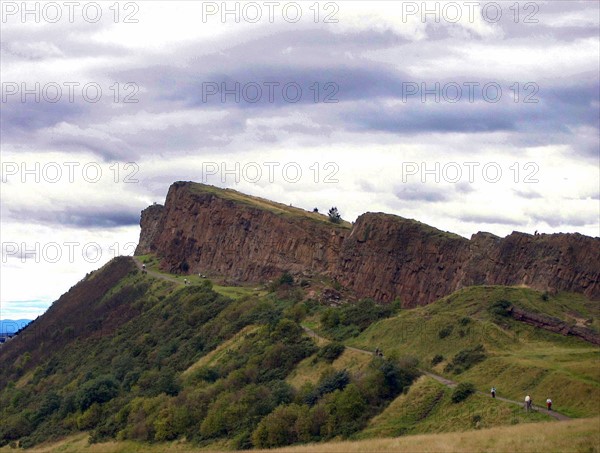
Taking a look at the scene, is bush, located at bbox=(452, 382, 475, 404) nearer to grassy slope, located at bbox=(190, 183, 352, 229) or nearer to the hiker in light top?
the hiker in light top

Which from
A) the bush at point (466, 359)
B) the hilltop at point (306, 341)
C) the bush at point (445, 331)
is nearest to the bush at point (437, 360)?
the hilltop at point (306, 341)

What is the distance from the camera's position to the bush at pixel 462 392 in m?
45.9

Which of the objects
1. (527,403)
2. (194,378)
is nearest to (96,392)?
(194,378)

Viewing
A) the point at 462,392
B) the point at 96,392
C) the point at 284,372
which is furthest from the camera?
the point at 96,392

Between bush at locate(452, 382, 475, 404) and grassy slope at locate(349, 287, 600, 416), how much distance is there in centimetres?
92

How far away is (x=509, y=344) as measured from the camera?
5503 centimetres

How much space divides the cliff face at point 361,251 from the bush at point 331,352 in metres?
15.8

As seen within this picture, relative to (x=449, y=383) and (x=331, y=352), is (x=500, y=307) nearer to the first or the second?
(x=331, y=352)

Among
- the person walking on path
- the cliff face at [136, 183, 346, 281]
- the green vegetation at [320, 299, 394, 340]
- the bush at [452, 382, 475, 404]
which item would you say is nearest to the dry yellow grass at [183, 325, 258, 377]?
the green vegetation at [320, 299, 394, 340]

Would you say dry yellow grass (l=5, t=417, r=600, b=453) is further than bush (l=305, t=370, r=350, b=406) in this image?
No

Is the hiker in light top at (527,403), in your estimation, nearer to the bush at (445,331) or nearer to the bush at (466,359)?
the bush at (466,359)

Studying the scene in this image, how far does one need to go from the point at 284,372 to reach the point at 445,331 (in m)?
12.1

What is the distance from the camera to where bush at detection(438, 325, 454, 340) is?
2263 inches

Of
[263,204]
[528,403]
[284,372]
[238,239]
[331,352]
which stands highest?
[263,204]
